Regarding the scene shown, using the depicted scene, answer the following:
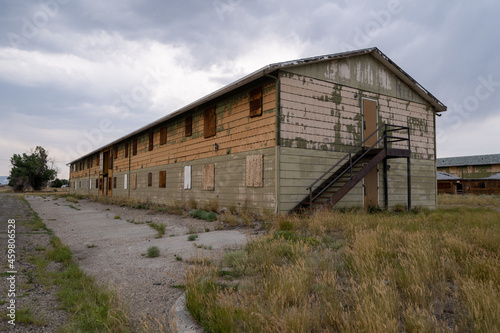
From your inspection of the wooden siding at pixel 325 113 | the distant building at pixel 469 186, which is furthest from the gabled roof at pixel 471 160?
the wooden siding at pixel 325 113

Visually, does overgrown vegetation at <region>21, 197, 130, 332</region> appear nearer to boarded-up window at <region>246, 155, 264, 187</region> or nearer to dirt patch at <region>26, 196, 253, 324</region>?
dirt patch at <region>26, 196, 253, 324</region>

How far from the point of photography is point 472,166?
167 feet

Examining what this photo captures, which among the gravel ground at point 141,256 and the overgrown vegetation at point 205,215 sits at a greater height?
the overgrown vegetation at point 205,215

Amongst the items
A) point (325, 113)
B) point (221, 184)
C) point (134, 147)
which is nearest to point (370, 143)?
point (325, 113)

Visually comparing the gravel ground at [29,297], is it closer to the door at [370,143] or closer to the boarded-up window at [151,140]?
the door at [370,143]

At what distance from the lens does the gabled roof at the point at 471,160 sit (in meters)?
48.6

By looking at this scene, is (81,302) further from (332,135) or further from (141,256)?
(332,135)

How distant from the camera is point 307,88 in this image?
40.1ft

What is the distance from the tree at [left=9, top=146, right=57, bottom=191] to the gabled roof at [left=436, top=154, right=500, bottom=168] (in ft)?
249

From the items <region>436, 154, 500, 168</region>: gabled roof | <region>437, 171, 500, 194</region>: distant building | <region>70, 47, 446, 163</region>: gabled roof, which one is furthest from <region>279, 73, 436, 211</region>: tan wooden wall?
<region>436, 154, 500, 168</region>: gabled roof

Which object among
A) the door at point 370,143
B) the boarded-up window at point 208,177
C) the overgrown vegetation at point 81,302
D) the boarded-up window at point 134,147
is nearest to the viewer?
the overgrown vegetation at point 81,302

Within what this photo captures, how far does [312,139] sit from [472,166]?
171ft

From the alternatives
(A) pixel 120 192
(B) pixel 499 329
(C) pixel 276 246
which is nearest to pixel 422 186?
(C) pixel 276 246

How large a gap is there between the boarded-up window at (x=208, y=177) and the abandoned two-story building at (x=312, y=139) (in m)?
0.05
